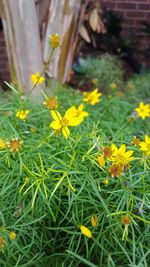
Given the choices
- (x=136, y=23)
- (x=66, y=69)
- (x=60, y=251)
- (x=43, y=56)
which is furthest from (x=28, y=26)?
(x=136, y=23)

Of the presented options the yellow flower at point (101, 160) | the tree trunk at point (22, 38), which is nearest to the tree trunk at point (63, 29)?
the tree trunk at point (22, 38)

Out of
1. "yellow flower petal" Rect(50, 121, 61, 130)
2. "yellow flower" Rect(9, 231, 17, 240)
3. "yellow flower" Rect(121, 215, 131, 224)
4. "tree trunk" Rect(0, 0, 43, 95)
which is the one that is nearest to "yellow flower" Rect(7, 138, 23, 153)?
"yellow flower petal" Rect(50, 121, 61, 130)

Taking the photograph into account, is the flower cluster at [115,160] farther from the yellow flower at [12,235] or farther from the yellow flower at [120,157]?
the yellow flower at [12,235]

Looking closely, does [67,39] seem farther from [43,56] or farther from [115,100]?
[115,100]

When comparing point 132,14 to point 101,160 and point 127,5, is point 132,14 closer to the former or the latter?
point 127,5

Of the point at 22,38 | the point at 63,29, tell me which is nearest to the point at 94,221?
the point at 22,38

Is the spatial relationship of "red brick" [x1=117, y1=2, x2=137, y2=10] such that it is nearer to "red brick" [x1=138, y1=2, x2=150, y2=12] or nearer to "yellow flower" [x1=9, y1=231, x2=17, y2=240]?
"red brick" [x1=138, y1=2, x2=150, y2=12]

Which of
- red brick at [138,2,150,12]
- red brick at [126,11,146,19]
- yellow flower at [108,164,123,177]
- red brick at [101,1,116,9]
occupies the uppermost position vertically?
yellow flower at [108,164,123,177]
